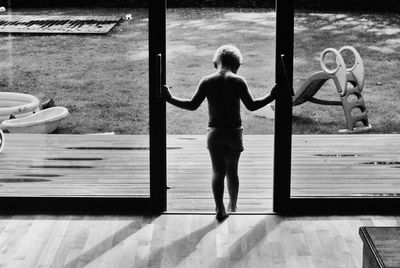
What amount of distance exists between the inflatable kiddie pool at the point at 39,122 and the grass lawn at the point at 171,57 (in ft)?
0.19

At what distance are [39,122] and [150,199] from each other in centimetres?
91

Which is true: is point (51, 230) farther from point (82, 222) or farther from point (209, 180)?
point (209, 180)

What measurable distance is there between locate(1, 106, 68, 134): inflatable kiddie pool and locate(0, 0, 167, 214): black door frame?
47 cm

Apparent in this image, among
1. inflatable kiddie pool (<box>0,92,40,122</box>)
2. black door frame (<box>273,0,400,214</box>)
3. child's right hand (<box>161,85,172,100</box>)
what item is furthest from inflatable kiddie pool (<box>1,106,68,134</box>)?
black door frame (<box>273,0,400,214</box>)

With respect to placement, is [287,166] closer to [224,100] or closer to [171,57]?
[224,100]

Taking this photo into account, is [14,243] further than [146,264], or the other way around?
[14,243]

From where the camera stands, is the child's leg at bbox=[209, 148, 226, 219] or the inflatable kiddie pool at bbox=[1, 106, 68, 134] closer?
the child's leg at bbox=[209, 148, 226, 219]

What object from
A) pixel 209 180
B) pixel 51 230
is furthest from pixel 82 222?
pixel 209 180

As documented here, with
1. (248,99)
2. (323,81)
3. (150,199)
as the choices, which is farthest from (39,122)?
(323,81)

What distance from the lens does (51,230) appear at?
5195mm

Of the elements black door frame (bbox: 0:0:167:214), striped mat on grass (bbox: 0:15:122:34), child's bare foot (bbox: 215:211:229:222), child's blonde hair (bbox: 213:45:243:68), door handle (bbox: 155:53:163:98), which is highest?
striped mat on grass (bbox: 0:15:122:34)

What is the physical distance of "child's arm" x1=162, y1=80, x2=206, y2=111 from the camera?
5.22 m

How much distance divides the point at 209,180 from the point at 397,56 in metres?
1.64

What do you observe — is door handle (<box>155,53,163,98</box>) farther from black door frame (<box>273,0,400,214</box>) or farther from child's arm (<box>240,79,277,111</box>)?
black door frame (<box>273,0,400,214</box>)
